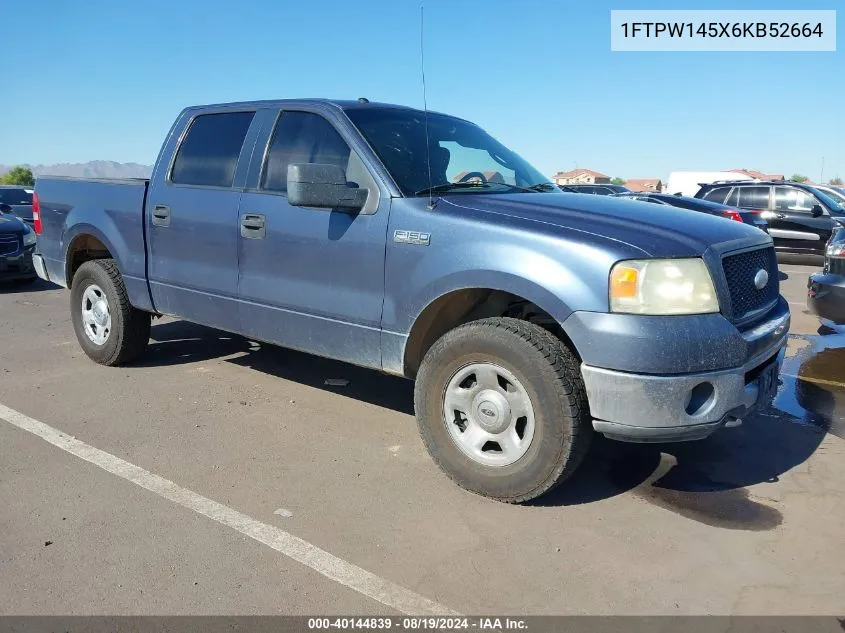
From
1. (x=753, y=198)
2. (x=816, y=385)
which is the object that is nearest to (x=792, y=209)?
(x=753, y=198)

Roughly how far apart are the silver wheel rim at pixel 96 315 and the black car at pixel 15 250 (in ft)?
18.2

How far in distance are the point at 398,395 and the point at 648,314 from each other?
2.52 metres

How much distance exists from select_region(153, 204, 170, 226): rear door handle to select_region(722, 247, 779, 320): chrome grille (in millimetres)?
3627

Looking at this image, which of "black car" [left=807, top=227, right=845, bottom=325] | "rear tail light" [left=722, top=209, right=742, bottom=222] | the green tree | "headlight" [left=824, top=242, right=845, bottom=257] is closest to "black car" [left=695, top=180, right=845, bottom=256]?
"rear tail light" [left=722, top=209, right=742, bottom=222]

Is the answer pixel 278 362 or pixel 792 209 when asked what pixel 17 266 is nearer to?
pixel 278 362

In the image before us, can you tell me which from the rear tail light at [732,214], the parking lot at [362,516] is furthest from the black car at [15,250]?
the rear tail light at [732,214]

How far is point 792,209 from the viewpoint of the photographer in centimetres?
1316

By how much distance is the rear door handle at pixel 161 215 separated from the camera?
4.91 meters

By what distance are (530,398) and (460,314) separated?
0.72 metres

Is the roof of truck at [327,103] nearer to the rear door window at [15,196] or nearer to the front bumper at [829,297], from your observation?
the front bumper at [829,297]

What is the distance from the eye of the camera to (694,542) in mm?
3107

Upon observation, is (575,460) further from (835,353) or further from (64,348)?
(64,348)

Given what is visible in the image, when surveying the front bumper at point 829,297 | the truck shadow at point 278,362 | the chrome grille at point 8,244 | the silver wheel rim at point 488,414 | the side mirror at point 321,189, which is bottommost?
the truck shadow at point 278,362

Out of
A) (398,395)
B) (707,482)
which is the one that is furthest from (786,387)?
(398,395)
